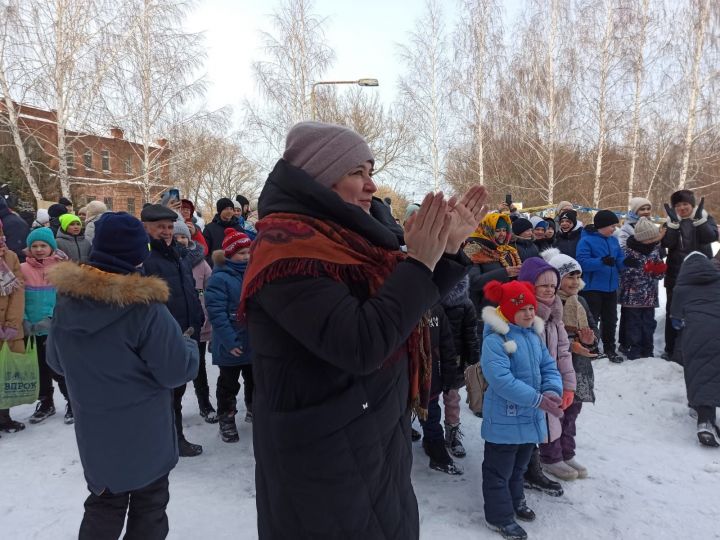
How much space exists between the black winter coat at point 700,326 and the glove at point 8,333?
6.02m

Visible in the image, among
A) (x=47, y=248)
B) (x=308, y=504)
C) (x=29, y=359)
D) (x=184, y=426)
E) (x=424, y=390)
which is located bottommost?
(x=184, y=426)

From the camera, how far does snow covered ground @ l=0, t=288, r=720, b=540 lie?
2.81m

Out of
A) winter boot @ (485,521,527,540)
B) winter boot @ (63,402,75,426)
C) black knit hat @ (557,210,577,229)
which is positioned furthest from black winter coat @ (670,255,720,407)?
winter boot @ (63,402,75,426)

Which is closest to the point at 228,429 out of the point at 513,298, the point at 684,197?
the point at 513,298

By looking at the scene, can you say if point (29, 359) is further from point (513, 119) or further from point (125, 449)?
point (513, 119)

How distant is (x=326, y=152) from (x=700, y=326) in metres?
4.44

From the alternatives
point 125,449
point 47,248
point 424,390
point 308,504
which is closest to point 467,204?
point 424,390

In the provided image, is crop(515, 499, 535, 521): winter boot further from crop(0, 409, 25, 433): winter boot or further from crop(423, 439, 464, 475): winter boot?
crop(0, 409, 25, 433): winter boot

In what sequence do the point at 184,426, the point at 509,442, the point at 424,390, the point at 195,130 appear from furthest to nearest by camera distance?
the point at 195,130
the point at 184,426
the point at 509,442
the point at 424,390

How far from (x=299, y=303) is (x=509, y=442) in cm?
223

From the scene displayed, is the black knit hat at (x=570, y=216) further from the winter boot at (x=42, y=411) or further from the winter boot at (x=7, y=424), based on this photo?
the winter boot at (x=7, y=424)

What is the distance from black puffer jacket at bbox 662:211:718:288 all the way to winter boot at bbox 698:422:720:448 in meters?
2.59

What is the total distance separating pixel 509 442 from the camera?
2793 millimetres

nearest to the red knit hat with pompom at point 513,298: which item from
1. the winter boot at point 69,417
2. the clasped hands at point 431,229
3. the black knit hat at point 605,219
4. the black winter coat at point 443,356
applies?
the black winter coat at point 443,356
